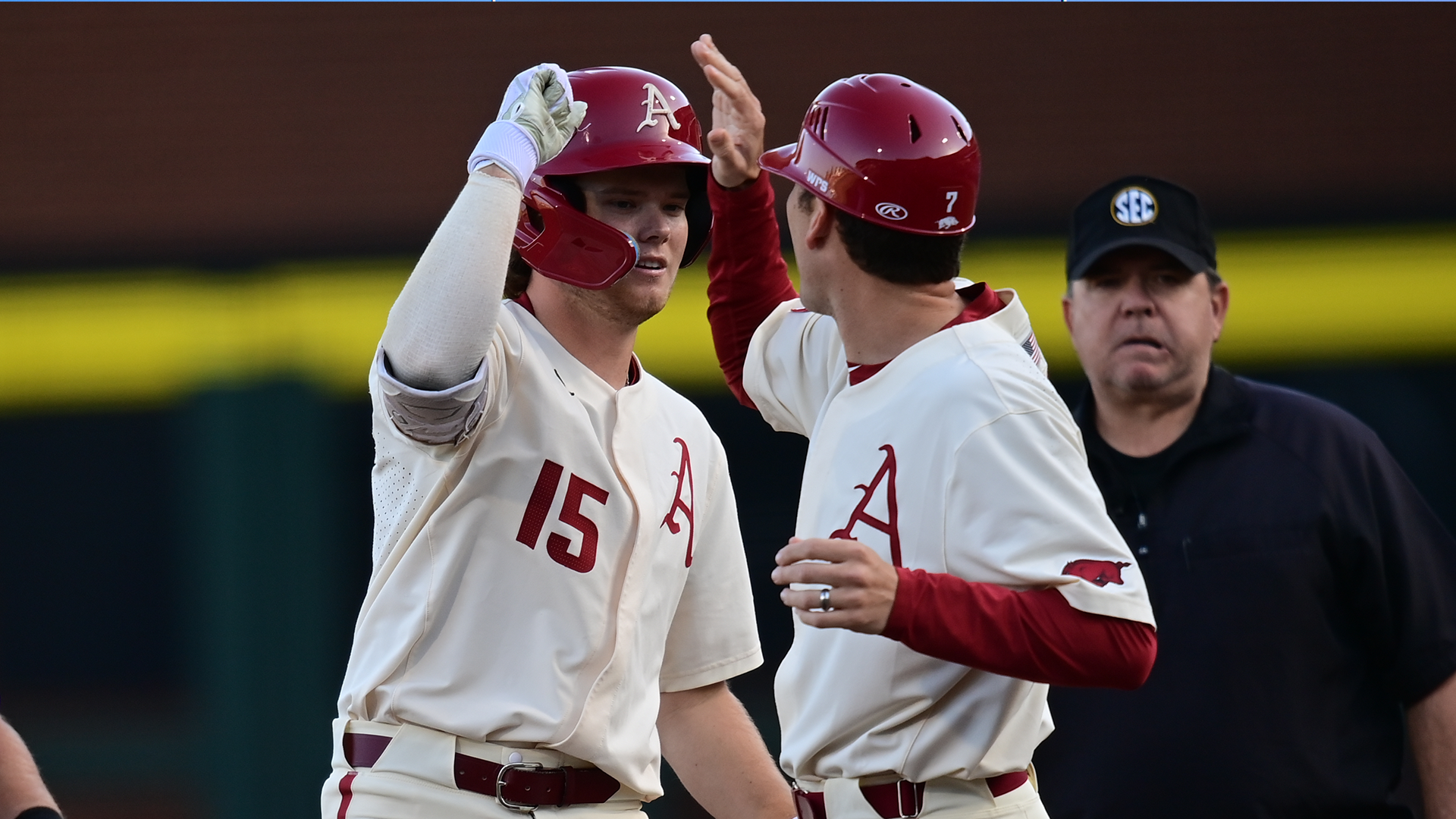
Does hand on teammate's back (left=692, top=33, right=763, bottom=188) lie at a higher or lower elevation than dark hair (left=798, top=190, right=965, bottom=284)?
higher

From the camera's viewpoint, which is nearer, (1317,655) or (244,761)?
(1317,655)

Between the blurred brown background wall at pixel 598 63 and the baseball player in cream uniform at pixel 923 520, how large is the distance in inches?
121

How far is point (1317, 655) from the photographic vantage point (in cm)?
286

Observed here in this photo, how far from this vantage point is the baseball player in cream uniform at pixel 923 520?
1.90m

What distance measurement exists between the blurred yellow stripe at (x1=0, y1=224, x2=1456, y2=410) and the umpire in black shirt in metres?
1.98

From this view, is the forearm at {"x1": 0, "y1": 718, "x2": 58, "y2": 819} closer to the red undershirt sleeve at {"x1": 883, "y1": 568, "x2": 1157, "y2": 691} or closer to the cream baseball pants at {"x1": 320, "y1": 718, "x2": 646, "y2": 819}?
the cream baseball pants at {"x1": 320, "y1": 718, "x2": 646, "y2": 819}

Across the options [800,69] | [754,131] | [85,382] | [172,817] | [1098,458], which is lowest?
[172,817]

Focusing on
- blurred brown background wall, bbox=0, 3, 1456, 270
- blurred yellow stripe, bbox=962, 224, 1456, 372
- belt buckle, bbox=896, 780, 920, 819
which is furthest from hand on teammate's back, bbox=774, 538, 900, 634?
blurred brown background wall, bbox=0, 3, 1456, 270

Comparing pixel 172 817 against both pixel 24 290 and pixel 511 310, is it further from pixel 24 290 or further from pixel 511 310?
pixel 511 310

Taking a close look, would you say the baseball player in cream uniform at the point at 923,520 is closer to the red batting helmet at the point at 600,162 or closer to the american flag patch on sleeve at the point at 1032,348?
the american flag patch on sleeve at the point at 1032,348

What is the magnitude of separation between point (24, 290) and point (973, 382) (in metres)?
4.51

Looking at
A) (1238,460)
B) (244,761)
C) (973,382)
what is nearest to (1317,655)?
(1238,460)

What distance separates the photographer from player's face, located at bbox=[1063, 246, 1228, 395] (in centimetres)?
304

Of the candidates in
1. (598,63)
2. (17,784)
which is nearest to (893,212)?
(17,784)
